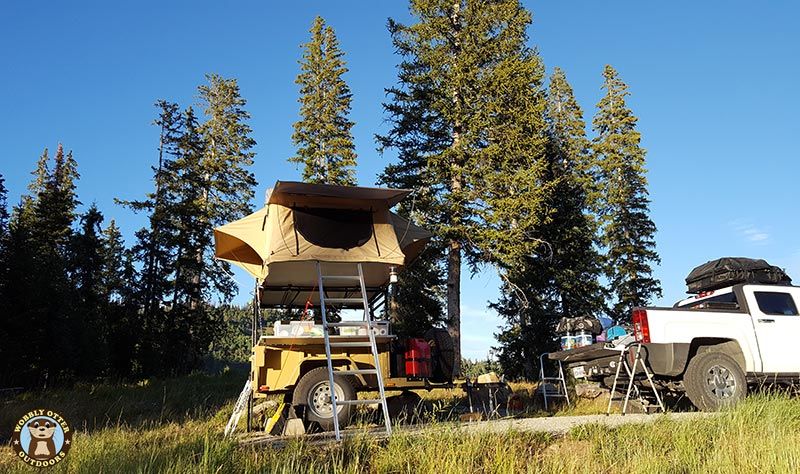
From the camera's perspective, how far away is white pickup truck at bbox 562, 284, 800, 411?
9.23 m

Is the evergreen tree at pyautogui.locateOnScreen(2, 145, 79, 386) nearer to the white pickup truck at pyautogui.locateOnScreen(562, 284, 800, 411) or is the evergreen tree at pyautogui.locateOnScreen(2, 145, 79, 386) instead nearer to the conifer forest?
the conifer forest

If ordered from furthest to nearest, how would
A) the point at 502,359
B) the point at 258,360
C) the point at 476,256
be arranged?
the point at 502,359, the point at 476,256, the point at 258,360

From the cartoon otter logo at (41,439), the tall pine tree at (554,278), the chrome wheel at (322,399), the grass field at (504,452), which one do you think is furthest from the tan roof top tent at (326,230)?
the tall pine tree at (554,278)

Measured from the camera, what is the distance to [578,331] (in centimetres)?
1227

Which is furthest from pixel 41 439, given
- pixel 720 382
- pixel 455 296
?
pixel 455 296

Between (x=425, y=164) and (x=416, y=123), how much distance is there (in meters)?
1.54

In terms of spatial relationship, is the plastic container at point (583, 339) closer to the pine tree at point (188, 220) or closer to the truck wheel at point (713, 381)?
the truck wheel at point (713, 381)

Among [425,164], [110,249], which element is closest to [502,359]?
[425,164]

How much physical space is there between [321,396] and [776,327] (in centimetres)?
775

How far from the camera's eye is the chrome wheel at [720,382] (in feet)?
30.4

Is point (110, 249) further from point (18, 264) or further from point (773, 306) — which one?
point (773, 306)

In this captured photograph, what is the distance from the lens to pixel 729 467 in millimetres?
5395

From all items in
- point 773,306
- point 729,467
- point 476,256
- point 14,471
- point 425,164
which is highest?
point 425,164

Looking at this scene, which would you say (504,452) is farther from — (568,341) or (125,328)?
(125,328)
